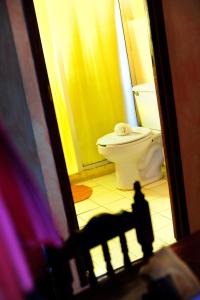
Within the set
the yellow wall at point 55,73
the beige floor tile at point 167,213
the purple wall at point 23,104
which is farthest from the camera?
the yellow wall at point 55,73

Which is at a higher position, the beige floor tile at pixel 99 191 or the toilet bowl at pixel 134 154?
the toilet bowl at pixel 134 154

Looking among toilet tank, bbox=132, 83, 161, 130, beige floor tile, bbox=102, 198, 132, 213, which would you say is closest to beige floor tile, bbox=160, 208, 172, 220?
beige floor tile, bbox=102, 198, 132, 213

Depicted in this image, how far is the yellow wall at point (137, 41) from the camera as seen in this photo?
9.53ft

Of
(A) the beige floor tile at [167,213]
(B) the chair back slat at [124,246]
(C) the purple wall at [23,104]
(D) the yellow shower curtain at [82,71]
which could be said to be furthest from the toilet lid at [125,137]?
(B) the chair back slat at [124,246]

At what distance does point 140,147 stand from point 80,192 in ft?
2.24

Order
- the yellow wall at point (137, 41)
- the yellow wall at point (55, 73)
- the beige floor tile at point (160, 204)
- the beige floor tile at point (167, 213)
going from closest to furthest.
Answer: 1. the beige floor tile at point (167, 213)
2. the beige floor tile at point (160, 204)
3. the yellow wall at point (55, 73)
4. the yellow wall at point (137, 41)

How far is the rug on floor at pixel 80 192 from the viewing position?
2.91 m

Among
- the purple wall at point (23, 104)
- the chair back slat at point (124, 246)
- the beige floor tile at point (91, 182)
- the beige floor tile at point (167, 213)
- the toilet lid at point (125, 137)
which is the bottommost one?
the beige floor tile at point (167, 213)

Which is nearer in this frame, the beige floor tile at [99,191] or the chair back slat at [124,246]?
the chair back slat at [124,246]

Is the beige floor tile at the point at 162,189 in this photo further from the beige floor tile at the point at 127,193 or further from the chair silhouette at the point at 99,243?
the chair silhouette at the point at 99,243

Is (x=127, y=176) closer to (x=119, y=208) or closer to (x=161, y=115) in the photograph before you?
(x=119, y=208)

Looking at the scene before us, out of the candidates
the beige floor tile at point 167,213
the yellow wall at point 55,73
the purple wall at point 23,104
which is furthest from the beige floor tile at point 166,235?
the yellow wall at point 55,73

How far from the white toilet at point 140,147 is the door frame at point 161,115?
2.88 ft

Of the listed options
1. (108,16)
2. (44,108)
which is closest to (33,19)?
(44,108)
